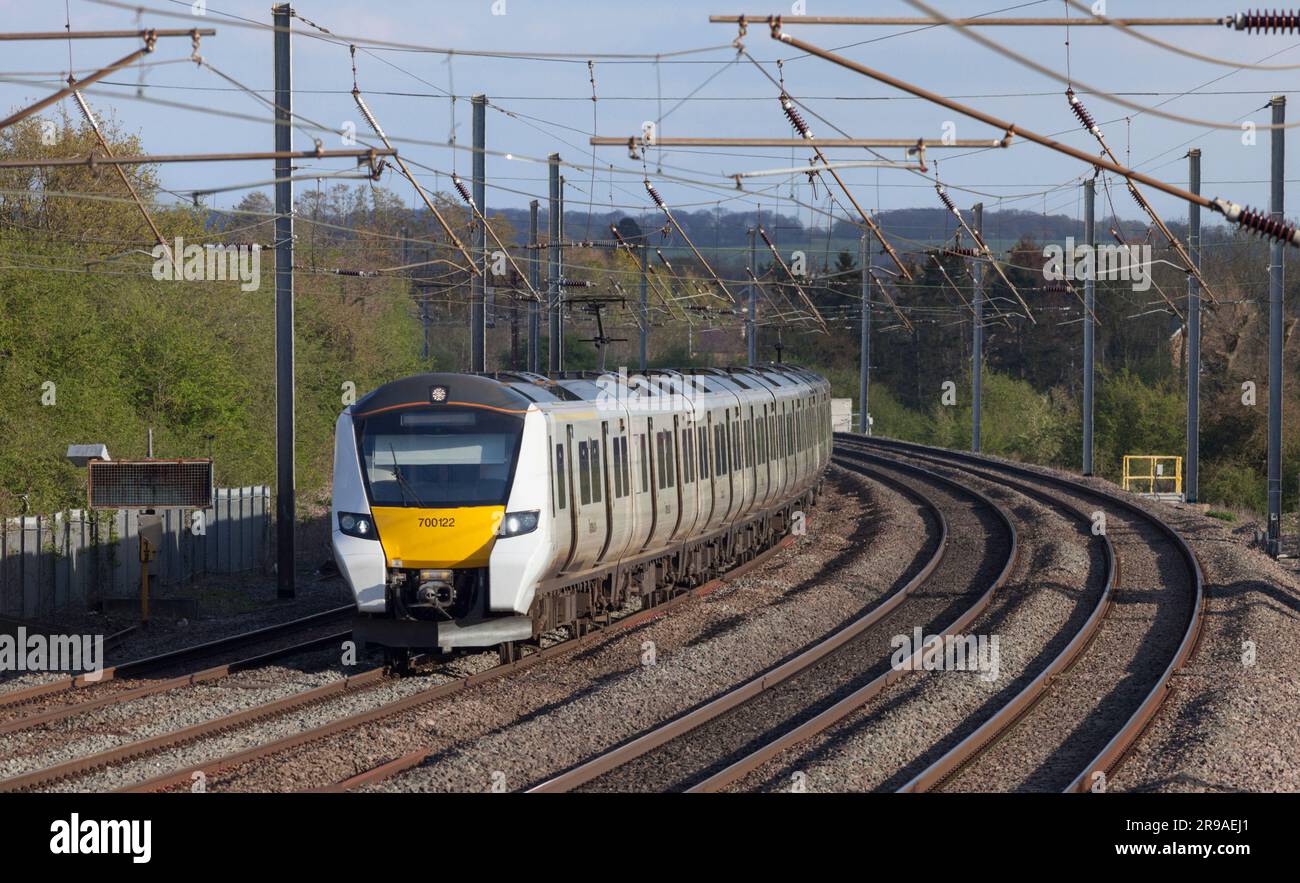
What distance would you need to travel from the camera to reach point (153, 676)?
51.4ft

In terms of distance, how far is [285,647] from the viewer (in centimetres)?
1761

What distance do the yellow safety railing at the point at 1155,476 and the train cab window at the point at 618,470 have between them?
25508 mm

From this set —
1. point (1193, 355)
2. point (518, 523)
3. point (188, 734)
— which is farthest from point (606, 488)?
point (1193, 355)

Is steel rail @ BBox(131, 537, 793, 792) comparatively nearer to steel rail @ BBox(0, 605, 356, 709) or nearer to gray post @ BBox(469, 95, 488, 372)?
steel rail @ BBox(0, 605, 356, 709)

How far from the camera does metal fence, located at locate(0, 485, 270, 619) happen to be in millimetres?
20297

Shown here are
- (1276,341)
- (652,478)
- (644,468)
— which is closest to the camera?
(644,468)

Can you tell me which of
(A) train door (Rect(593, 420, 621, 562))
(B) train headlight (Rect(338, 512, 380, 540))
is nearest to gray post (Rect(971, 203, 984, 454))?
(A) train door (Rect(593, 420, 621, 562))

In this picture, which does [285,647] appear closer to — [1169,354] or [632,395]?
[632,395]

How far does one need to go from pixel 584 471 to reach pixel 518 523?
72.3 inches

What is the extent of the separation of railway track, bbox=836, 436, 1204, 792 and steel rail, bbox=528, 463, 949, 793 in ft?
7.67

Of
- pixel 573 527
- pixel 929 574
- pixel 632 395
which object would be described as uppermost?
pixel 632 395

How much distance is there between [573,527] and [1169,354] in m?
54.6

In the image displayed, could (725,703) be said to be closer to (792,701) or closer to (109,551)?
(792,701)
